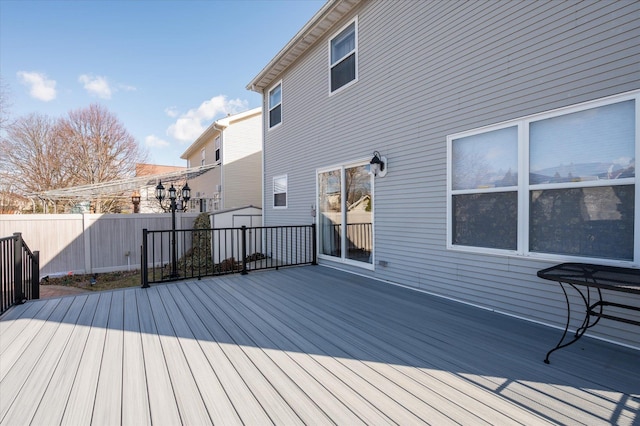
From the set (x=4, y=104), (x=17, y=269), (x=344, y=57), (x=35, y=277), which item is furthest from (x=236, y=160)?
(x=4, y=104)

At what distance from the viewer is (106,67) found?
12.3m

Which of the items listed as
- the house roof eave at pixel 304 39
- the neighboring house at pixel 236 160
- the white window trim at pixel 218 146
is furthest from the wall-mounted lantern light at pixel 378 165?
the white window trim at pixel 218 146

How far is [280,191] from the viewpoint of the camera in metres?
7.75

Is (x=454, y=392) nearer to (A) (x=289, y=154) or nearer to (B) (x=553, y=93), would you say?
(B) (x=553, y=93)

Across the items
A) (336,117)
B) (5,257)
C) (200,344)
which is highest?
(336,117)

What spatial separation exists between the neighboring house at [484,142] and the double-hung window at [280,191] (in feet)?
6.21

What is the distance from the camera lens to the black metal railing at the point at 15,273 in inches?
132

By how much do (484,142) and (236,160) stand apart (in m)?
10.1

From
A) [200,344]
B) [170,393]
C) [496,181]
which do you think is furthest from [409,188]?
[170,393]

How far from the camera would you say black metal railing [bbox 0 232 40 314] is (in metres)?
3.36

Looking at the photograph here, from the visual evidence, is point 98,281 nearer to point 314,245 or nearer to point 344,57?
point 314,245

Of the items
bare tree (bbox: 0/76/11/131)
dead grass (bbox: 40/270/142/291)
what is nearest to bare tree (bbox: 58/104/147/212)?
bare tree (bbox: 0/76/11/131)

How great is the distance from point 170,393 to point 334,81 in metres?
5.58

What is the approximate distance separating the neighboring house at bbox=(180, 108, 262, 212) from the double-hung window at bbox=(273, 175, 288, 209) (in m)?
3.81
